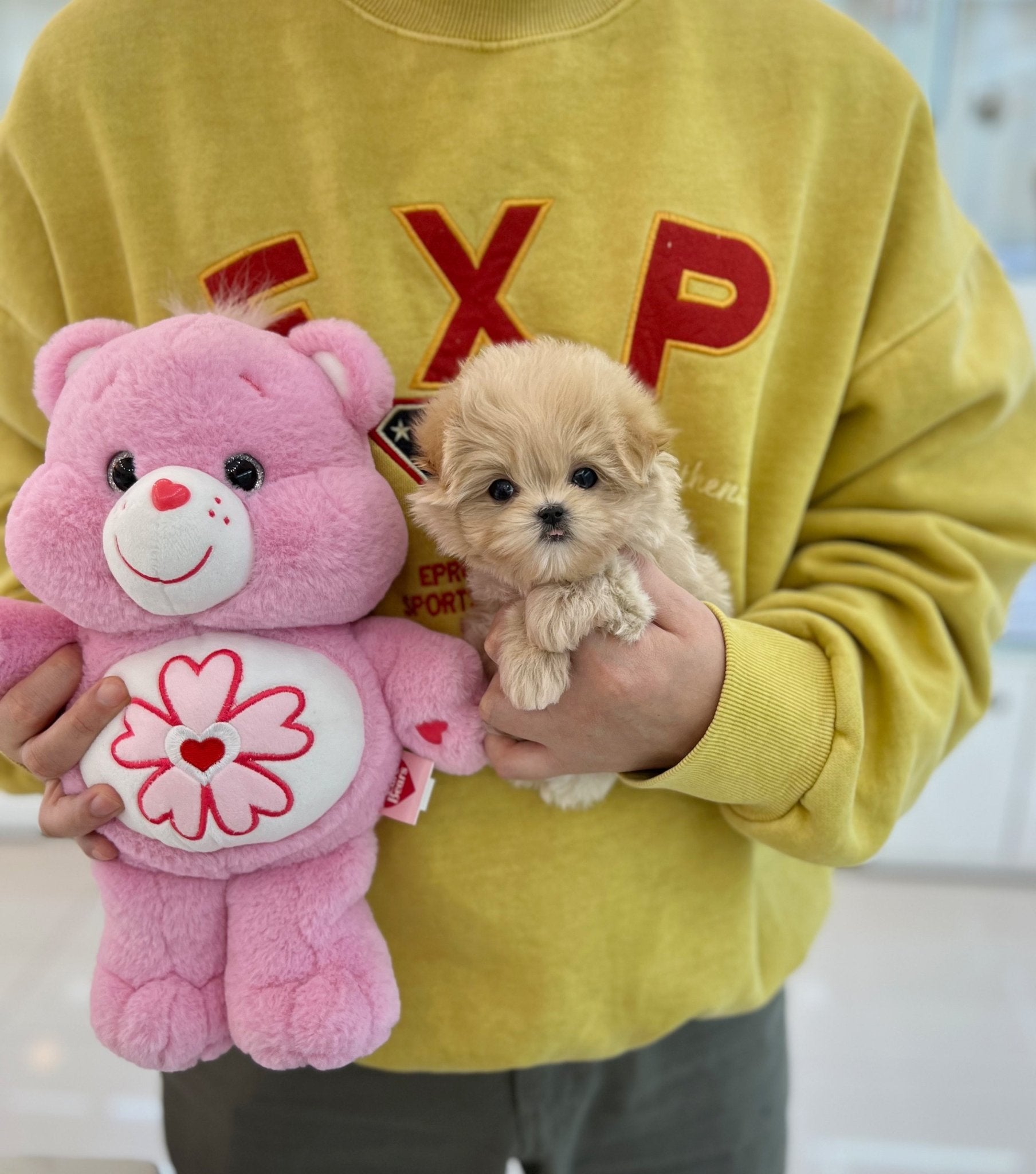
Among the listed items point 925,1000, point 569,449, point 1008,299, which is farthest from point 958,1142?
point 569,449

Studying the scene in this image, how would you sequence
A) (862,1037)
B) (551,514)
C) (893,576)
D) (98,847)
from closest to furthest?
1. (551,514)
2. (98,847)
3. (893,576)
4. (862,1037)

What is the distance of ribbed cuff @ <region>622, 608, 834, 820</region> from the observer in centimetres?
60

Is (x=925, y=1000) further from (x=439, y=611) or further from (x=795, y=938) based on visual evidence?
(x=439, y=611)

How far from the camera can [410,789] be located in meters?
0.63

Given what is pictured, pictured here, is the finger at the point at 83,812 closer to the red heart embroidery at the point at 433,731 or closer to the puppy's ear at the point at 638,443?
the red heart embroidery at the point at 433,731

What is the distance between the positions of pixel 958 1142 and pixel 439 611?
52.8 inches

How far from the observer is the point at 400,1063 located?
0.70 meters

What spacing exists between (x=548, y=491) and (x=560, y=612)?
7cm

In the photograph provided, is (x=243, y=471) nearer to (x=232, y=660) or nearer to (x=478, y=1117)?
(x=232, y=660)

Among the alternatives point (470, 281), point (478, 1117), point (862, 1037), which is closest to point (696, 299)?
point (470, 281)

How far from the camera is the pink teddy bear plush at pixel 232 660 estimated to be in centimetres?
53

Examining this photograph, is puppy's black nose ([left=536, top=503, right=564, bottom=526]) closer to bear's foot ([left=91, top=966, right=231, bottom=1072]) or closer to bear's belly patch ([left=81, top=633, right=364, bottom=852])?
bear's belly patch ([left=81, top=633, right=364, bottom=852])

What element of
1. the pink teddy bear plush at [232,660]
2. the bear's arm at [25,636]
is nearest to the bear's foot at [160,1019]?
the pink teddy bear plush at [232,660]

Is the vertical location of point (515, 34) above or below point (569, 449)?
above
